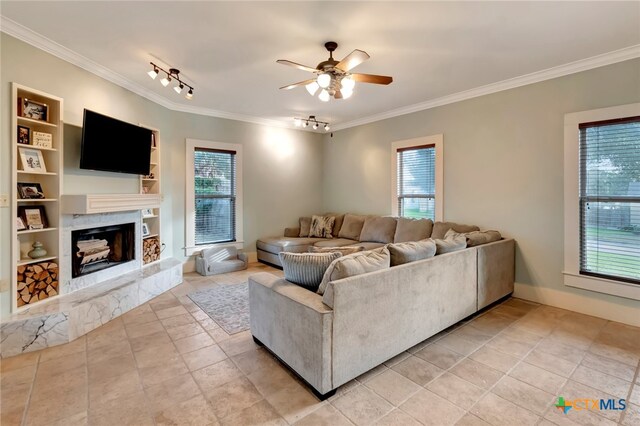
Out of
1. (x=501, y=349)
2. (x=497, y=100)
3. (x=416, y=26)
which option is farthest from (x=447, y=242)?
(x=497, y=100)

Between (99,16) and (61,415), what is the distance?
117 inches

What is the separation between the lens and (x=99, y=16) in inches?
96.3

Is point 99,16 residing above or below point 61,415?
above

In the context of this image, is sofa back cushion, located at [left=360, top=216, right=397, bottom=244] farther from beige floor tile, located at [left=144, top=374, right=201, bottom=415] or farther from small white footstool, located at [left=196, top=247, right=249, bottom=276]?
beige floor tile, located at [left=144, top=374, right=201, bottom=415]

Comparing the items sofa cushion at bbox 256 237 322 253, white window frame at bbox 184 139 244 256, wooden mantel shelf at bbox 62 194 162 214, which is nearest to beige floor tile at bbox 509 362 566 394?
sofa cushion at bbox 256 237 322 253

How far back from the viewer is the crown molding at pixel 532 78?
9.94 ft

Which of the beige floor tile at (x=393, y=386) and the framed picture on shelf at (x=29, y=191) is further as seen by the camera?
the framed picture on shelf at (x=29, y=191)

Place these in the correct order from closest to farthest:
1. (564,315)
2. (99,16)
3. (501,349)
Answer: (99,16) → (501,349) → (564,315)

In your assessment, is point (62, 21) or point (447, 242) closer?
point (62, 21)

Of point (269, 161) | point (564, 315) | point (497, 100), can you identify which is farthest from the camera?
point (269, 161)

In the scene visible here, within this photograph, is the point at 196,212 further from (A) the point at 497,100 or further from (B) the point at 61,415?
(A) the point at 497,100

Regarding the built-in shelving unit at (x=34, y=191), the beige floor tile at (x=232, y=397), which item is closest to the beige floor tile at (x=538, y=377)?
the beige floor tile at (x=232, y=397)

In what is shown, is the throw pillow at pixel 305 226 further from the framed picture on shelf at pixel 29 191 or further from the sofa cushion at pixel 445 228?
the framed picture on shelf at pixel 29 191

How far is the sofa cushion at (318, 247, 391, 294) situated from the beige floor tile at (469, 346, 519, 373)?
1130 millimetres
